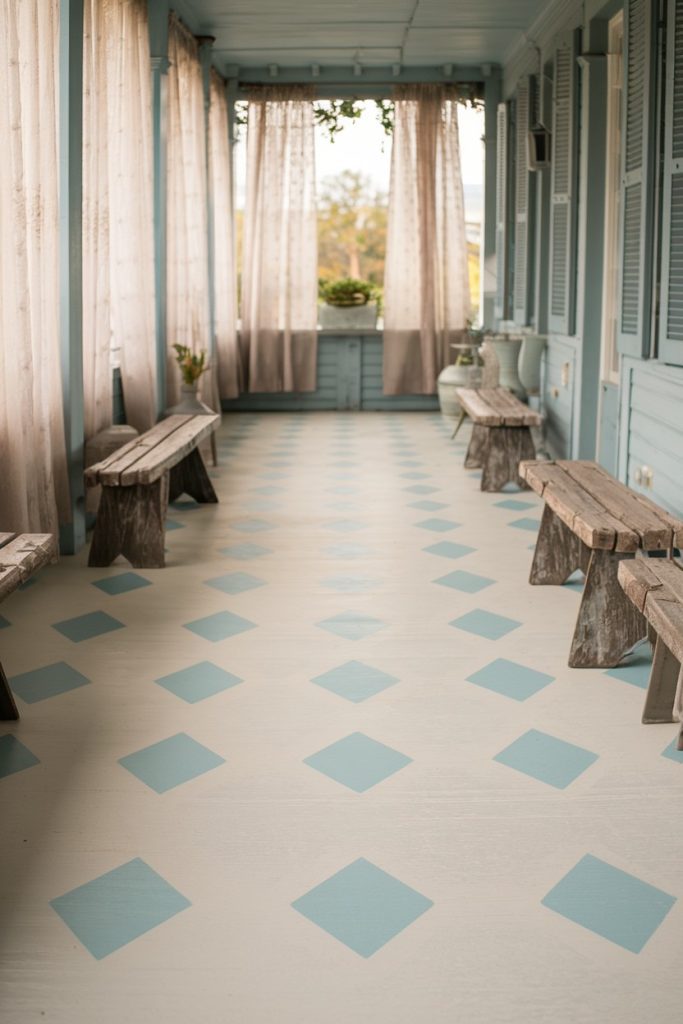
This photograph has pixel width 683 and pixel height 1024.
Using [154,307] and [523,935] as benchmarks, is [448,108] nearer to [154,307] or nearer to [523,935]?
[154,307]

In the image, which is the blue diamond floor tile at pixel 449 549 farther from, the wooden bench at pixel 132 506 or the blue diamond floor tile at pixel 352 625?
the wooden bench at pixel 132 506

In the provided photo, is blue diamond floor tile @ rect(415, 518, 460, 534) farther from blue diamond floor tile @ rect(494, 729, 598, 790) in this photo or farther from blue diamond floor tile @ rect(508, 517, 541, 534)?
blue diamond floor tile @ rect(494, 729, 598, 790)

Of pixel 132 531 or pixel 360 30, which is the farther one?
pixel 360 30

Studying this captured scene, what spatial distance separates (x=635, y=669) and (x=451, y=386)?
5.54 meters

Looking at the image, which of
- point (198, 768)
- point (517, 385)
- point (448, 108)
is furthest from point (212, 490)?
point (448, 108)

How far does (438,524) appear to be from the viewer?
4867mm

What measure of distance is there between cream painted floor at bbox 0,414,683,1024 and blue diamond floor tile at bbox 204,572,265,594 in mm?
25

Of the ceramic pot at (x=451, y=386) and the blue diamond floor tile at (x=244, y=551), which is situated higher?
the ceramic pot at (x=451, y=386)

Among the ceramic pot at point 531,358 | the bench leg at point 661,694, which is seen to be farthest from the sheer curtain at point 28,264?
the ceramic pot at point 531,358

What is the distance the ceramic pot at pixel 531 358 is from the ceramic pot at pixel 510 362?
18 centimetres

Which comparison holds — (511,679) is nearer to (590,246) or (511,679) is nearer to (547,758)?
(547,758)

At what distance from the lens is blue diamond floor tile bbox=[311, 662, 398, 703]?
2865 millimetres

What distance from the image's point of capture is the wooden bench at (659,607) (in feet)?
7.97

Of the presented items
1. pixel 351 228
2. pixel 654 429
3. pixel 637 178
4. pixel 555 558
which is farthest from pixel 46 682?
pixel 351 228
